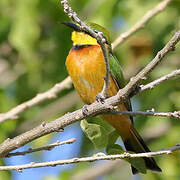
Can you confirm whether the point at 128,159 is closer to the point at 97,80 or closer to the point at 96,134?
the point at 96,134

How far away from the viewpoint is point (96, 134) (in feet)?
6.91

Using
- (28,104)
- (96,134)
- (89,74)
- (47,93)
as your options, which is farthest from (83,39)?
(96,134)

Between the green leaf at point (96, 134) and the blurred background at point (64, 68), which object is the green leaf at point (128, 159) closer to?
the green leaf at point (96, 134)

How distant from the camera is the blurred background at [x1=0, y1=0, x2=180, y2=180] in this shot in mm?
3293

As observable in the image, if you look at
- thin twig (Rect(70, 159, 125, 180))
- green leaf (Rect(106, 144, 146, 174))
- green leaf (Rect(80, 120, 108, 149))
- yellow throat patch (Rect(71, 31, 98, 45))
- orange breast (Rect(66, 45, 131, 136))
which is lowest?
green leaf (Rect(106, 144, 146, 174))

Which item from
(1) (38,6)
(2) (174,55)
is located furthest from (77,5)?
(2) (174,55)

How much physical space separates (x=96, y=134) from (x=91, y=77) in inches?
27.1

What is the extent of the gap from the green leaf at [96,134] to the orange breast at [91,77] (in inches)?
25.0

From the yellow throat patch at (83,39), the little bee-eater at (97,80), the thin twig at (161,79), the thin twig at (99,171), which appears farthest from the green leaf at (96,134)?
the thin twig at (99,171)

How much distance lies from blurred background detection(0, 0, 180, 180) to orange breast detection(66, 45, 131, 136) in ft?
1.58

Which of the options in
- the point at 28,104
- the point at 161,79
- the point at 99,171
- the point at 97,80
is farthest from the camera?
the point at 99,171

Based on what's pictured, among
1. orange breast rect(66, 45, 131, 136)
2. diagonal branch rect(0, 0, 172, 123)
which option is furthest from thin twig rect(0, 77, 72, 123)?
orange breast rect(66, 45, 131, 136)

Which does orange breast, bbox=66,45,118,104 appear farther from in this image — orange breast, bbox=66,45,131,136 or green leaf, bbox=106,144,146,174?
green leaf, bbox=106,144,146,174

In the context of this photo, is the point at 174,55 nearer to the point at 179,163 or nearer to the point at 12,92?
the point at 179,163
